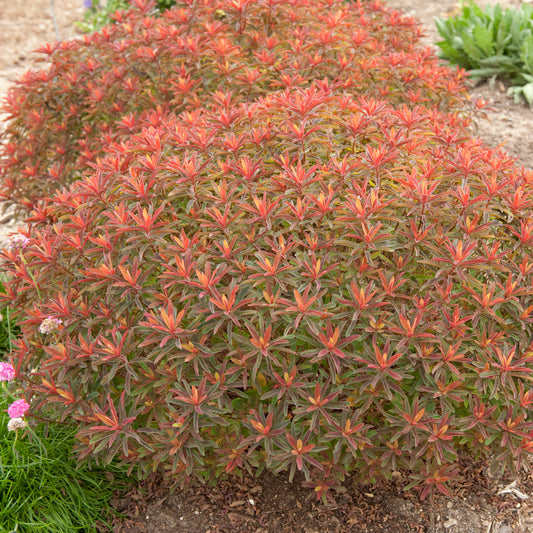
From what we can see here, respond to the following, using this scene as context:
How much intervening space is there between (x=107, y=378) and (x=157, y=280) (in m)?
0.47

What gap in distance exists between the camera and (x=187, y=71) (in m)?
3.60

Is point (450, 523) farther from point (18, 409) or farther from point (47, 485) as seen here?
point (18, 409)

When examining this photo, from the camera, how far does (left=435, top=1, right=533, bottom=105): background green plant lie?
583cm

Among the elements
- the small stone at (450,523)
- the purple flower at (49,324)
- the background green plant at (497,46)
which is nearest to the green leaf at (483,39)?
the background green plant at (497,46)

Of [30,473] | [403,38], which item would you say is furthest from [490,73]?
[30,473]

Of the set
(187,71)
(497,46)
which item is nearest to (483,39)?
(497,46)

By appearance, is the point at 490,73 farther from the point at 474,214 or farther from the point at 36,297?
the point at 36,297

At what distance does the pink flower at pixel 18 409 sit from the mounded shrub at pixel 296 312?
0.28 feet

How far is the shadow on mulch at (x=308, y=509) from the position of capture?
265cm

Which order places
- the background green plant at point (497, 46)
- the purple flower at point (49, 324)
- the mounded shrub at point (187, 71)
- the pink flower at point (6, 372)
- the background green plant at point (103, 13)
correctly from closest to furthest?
1. the purple flower at point (49, 324)
2. the pink flower at point (6, 372)
3. the mounded shrub at point (187, 71)
4. the background green plant at point (497, 46)
5. the background green plant at point (103, 13)

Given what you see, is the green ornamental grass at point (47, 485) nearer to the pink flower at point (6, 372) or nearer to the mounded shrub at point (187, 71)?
the pink flower at point (6, 372)

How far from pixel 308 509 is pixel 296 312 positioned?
1.12m

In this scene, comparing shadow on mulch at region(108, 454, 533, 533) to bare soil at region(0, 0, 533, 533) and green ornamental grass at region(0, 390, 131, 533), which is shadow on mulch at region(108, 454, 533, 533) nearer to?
bare soil at region(0, 0, 533, 533)

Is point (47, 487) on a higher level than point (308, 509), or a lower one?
higher
